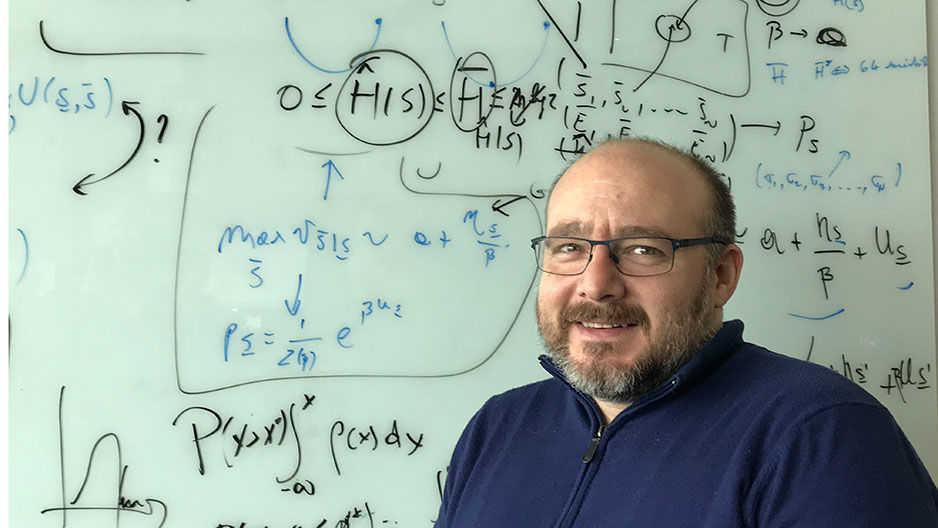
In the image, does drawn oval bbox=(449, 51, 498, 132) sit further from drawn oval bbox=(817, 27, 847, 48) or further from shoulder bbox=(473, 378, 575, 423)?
drawn oval bbox=(817, 27, 847, 48)

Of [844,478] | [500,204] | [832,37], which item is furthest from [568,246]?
[832,37]

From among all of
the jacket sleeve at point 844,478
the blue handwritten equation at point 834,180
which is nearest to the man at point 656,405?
the jacket sleeve at point 844,478

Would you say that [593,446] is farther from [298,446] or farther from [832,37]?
[832,37]

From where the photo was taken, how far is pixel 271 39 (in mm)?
1645

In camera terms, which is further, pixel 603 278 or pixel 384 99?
pixel 384 99

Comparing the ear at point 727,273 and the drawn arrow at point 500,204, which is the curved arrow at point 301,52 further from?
the ear at point 727,273

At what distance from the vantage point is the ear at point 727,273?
1349mm

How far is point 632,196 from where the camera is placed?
1294 mm

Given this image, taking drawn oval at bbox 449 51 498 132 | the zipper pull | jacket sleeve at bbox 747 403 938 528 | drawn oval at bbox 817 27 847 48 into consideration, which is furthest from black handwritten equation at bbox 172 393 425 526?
drawn oval at bbox 817 27 847 48

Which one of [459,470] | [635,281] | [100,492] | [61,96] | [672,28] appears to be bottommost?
[100,492]

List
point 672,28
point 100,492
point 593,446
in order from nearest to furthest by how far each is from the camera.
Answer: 1. point 593,446
2. point 100,492
3. point 672,28

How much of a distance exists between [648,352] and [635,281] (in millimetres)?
107

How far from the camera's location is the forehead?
1.29 metres

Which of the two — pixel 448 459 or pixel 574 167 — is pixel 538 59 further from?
pixel 448 459
